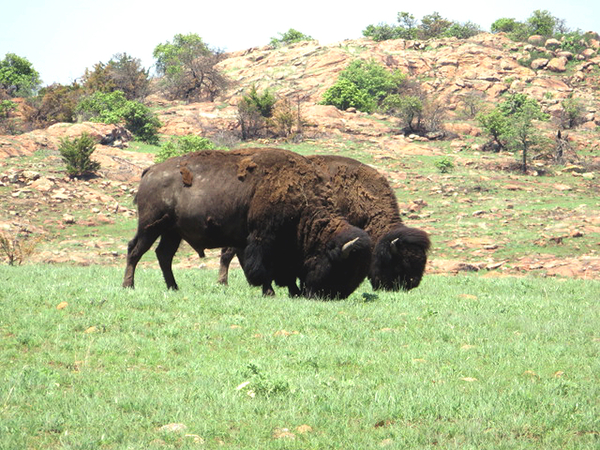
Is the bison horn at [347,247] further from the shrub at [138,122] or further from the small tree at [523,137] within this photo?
the shrub at [138,122]

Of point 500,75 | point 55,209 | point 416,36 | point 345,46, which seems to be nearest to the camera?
point 55,209

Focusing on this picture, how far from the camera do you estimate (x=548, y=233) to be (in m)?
24.9

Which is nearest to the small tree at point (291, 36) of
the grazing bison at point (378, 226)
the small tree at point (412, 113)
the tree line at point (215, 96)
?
the tree line at point (215, 96)

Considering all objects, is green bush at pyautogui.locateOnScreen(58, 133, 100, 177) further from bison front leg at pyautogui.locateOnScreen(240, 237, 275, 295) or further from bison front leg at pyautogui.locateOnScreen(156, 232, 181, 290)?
bison front leg at pyautogui.locateOnScreen(240, 237, 275, 295)

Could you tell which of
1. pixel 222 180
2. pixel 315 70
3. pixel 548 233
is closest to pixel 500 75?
pixel 315 70

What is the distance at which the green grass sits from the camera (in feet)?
17.5

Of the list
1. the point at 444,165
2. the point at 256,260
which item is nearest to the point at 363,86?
the point at 444,165

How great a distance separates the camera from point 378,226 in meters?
14.2

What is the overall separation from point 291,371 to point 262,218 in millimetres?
4855

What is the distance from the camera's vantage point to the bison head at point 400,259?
13297 mm

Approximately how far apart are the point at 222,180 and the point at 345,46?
6929 centimetres

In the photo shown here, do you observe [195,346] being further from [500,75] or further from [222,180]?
[500,75]

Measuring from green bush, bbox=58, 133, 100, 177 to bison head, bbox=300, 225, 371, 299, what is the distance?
958 inches

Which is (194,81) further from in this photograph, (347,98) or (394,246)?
(394,246)
